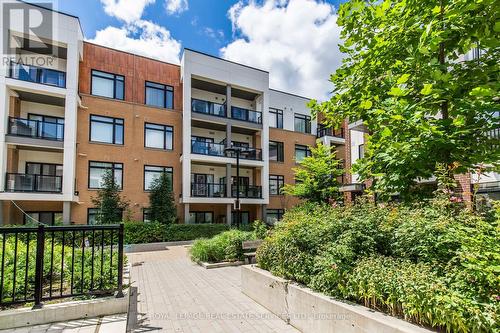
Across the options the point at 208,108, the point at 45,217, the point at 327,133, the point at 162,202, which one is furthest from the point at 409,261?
the point at 327,133

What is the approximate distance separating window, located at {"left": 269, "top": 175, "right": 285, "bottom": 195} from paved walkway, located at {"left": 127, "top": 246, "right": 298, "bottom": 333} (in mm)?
14569

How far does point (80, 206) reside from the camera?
16953 millimetres

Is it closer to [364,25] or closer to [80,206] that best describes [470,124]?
[364,25]

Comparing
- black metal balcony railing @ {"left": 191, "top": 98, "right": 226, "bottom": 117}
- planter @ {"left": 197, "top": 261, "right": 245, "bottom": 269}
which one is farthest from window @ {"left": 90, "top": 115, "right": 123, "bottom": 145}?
planter @ {"left": 197, "top": 261, "right": 245, "bottom": 269}

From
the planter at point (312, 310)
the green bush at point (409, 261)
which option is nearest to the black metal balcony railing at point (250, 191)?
the planter at point (312, 310)

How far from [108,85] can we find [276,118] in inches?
543

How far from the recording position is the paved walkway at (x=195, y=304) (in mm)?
4969

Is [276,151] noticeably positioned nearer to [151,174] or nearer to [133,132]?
[151,174]

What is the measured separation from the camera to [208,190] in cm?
1998

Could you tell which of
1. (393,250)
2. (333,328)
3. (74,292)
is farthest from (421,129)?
(74,292)

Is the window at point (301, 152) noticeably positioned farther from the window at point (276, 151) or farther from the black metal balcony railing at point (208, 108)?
the black metal balcony railing at point (208, 108)

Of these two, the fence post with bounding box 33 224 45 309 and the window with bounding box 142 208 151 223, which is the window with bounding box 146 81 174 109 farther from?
the fence post with bounding box 33 224 45 309

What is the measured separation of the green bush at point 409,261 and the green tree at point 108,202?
13540 millimetres

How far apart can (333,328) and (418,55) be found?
162 inches
